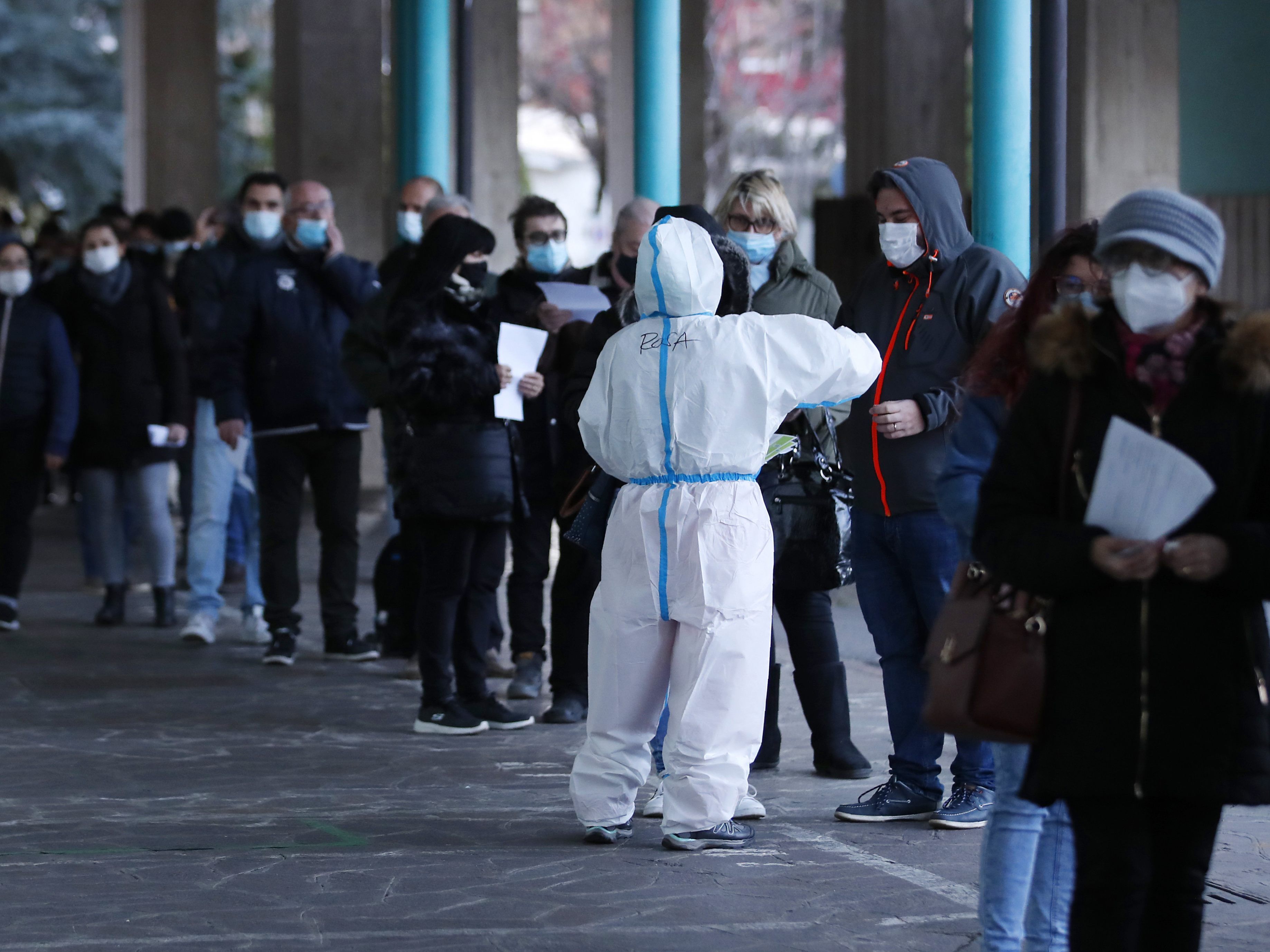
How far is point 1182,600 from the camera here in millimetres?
3264

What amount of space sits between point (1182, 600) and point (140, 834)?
347 cm

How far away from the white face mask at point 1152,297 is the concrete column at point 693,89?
19.8 m

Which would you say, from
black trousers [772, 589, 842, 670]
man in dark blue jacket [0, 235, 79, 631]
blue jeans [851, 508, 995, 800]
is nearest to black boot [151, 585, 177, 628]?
man in dark blue jacket [0, 235, 79, 631]

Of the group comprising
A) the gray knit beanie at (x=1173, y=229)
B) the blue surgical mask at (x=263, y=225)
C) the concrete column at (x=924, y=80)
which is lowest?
the gray knit beanie at (x=1173, y=229)

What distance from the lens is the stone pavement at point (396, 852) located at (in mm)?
4586

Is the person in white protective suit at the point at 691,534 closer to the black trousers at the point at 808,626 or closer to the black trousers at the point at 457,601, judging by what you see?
the black trousers at the point at 808,626

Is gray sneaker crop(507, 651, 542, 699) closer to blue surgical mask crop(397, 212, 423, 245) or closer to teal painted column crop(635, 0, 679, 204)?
blue surgical mask crop(397, 212, 423, 245)

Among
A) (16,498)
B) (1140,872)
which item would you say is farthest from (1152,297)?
(16,498)

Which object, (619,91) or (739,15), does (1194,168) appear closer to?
(619,91)

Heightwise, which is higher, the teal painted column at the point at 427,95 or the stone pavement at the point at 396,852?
the teal painted column at the point at 427,95

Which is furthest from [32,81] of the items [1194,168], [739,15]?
[1194,168]

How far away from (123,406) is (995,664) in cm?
780

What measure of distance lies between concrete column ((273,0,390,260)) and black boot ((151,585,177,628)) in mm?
6986

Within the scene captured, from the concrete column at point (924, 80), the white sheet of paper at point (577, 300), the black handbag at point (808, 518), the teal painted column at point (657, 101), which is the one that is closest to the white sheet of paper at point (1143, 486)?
the black handbag at point (808, 518)
